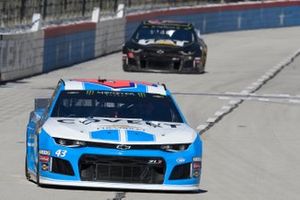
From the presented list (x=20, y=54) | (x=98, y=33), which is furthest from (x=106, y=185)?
(x=98, y=33)

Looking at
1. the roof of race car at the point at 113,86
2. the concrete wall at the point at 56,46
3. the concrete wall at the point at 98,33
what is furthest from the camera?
the concrete wall at the point at 98,33

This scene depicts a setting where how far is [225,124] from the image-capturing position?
20484 millimetres

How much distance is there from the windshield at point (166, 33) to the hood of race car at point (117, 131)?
805 inches

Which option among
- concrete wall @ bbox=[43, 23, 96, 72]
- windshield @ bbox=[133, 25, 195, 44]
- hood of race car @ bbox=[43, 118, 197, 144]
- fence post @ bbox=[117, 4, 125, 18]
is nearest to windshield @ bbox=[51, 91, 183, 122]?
hood of race car @ bbox=[43, 118, 197, 144]

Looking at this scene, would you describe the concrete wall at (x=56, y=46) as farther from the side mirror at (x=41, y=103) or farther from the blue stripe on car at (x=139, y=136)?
the blue stripe on car at (x=139, y=136)

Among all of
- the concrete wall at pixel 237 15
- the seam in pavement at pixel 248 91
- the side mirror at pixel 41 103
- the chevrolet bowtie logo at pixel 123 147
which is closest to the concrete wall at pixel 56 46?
the seam in pavement at pixel 248 91

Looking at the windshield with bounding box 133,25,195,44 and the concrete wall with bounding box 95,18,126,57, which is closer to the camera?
the windshield with bounding box 133,25,195,44

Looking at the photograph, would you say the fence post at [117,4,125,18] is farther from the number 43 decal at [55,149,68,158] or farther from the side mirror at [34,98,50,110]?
the number 43 decal at [55,149,68,158]

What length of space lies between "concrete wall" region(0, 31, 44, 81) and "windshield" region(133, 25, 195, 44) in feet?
10.7

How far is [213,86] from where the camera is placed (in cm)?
2905

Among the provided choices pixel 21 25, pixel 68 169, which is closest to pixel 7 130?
pixel 68 169

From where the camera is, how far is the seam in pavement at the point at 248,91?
66.5 feet

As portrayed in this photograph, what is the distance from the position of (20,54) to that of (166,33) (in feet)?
18.9

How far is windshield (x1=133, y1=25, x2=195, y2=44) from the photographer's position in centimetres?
3322
